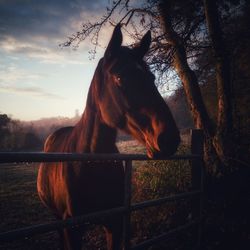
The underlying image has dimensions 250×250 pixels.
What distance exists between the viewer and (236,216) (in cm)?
531

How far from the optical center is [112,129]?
2957 millimetres

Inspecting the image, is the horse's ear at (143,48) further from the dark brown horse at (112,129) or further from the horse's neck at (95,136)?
the horse's neck at (95,136)

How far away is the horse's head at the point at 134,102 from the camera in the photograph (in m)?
2.15

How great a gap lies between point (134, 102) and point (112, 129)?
633 mm

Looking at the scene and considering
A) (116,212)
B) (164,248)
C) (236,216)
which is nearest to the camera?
(116,212)

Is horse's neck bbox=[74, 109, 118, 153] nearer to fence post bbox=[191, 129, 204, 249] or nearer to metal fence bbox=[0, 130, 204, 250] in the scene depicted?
metal fence bbox=[0, 130, 204, 250]

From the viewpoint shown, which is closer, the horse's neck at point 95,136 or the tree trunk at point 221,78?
the horse's neck at point 95,136

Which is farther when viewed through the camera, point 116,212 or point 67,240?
point 67,240

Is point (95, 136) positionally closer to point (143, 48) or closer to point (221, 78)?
point (143, 48)

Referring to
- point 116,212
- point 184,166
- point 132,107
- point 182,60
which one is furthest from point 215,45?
point 116,212

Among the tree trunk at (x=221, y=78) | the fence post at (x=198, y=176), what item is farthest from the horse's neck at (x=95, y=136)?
the tree trunk at (x=221, y=78)

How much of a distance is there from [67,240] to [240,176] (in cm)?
422

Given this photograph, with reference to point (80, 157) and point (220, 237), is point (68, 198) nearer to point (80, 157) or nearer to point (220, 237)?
point (80, 157)

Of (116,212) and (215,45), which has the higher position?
(215,45)
